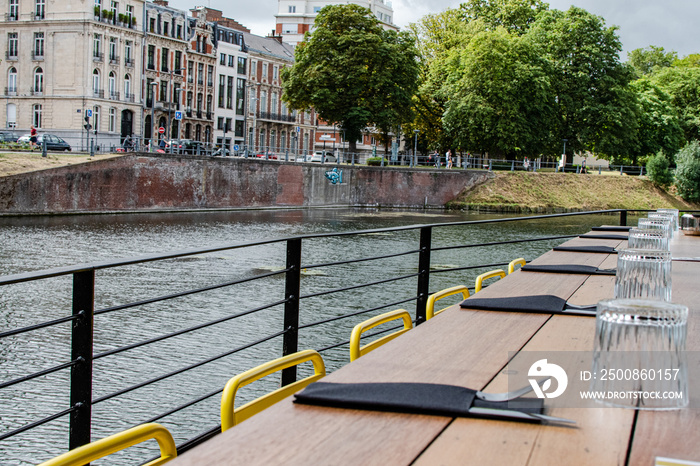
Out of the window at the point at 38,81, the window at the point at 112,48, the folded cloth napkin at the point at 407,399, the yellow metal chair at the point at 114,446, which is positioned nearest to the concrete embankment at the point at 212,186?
the window at the point at 112,48

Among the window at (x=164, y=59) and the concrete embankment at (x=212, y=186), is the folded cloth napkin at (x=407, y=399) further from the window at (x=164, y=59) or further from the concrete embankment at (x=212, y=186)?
the window at (x=164, y=59)

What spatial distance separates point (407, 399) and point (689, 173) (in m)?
54.6

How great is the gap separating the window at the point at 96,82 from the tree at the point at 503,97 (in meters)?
21.9

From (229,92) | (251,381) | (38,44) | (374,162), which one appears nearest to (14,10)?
(38,44)

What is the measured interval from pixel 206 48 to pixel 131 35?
10006mm

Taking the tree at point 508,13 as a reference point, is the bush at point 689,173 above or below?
below

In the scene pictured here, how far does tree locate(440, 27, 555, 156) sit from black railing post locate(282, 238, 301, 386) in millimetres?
44507

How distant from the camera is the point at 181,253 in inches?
134

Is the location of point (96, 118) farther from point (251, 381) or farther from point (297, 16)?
point (251, 381)

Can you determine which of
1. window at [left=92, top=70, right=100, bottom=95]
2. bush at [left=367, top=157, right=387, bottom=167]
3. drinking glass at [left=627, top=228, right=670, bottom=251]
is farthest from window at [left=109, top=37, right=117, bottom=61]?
drinking glass at [left=627, top=228, right=670, bottom=251]

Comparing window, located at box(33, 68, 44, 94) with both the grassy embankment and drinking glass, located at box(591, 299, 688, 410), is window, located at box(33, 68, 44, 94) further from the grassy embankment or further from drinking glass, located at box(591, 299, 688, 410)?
drinking glass, located at box(591, 299, 688, 410)

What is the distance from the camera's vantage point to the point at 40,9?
168ft

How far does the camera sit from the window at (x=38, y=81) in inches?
2019

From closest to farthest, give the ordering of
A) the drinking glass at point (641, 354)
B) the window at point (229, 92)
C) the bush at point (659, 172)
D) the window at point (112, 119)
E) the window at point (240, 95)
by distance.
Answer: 1. the drinking glass at point (641, 354)
2. the window at point (112, 119)
3. the bush at point (659, 172)
4. the window at point (229, 92)
5. the window at point (240, 95)
